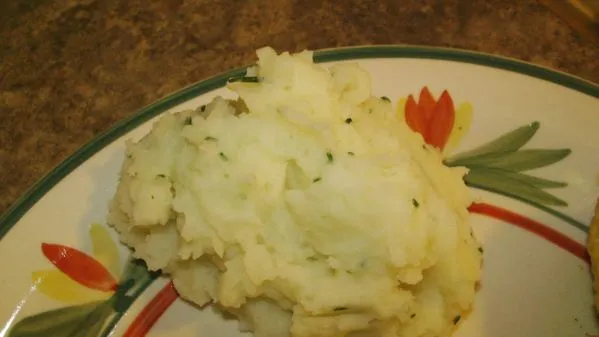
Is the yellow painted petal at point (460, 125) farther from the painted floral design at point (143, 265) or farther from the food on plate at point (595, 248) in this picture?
the food on plate at point (595, 248)

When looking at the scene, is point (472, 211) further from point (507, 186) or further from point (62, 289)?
point (62, 289)

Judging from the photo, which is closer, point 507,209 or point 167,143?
point 167,143

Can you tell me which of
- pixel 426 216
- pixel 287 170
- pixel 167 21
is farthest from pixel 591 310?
pixel 167 21

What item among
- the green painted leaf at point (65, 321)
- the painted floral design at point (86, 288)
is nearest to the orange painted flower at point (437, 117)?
the painted floral design at point (86, 288)

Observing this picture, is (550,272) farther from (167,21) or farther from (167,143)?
(167,21)

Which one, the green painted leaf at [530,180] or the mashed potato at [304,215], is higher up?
the green painted leaf at [530,180]

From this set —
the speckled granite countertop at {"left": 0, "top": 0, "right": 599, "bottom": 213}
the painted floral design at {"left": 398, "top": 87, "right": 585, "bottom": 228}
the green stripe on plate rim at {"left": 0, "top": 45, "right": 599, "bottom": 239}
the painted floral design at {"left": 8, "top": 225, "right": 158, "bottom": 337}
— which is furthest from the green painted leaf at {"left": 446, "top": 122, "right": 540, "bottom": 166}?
the painted floral design at {"left": 8, "top": 225, "right": 158, "bottom": 337}
